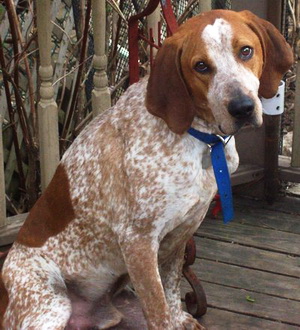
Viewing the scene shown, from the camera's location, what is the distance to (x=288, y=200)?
494 cm

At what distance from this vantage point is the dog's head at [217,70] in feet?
9.75

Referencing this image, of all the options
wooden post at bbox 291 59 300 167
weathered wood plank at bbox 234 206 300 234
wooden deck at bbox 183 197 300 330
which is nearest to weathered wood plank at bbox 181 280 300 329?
wooden deck at bbox 183 197 300 330

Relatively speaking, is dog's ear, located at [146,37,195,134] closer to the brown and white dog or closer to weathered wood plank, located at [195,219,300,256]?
the brown and white dog

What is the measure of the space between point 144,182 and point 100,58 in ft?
3.62

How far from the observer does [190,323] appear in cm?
374

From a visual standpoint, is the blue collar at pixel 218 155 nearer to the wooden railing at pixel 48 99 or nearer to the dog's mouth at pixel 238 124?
the dog's mouth at pixel 238 124

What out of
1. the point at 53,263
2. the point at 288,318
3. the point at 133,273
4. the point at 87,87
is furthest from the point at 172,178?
the point at 87,87

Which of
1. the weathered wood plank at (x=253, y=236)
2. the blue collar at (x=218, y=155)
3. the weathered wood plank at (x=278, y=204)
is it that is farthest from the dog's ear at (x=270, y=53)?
A: the weathered wood plank at (x=278, y=204)

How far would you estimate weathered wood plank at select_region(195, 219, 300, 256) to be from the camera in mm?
4473

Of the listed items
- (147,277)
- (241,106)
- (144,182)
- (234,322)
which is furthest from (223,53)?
(234,322)

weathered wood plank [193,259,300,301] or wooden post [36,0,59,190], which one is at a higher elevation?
wooden post [36,0,59,190]

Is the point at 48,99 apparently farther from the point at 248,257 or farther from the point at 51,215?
the point at 248,257

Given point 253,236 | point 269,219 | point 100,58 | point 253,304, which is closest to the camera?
point 253,304

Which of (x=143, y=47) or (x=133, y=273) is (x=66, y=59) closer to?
(x=143, y=47)
